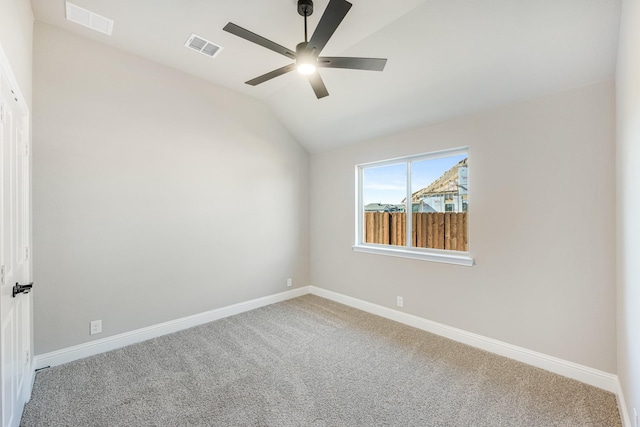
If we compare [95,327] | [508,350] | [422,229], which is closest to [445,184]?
[422,229]

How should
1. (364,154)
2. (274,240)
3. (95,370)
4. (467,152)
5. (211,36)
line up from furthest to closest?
1. (274,240)
2. (364,154)
3. (467,152)
4. (211,36)
5. (95,370)

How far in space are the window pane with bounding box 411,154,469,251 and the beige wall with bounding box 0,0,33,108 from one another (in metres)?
3.57

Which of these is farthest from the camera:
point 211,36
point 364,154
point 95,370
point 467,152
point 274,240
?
point 274,240

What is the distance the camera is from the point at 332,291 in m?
4.34

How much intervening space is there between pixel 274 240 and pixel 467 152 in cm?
280

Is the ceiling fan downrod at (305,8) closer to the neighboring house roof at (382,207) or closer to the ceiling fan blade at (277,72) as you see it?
the ceiling fan blade at (277,72)

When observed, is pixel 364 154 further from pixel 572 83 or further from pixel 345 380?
pixel 345 380

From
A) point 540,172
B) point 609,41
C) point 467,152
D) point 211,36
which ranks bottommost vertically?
point 540,172

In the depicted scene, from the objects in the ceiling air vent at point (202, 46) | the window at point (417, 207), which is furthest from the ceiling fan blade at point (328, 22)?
the window at point (417, 207)

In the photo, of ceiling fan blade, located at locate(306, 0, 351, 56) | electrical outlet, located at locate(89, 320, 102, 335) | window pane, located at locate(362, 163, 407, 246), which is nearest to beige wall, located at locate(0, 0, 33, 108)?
ceiling fan blade, located at locate(306, 0, 351, 56)

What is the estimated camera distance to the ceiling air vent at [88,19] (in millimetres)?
2262

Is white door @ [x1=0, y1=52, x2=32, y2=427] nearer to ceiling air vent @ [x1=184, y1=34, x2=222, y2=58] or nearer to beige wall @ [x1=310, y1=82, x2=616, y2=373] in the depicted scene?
ceiling air vent @ [x1=184, y1=34, x2=222, y2=58]

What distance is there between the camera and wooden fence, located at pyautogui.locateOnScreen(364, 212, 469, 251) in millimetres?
3129

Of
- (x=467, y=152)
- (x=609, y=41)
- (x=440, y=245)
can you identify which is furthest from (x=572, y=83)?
(x=440, y=245)
